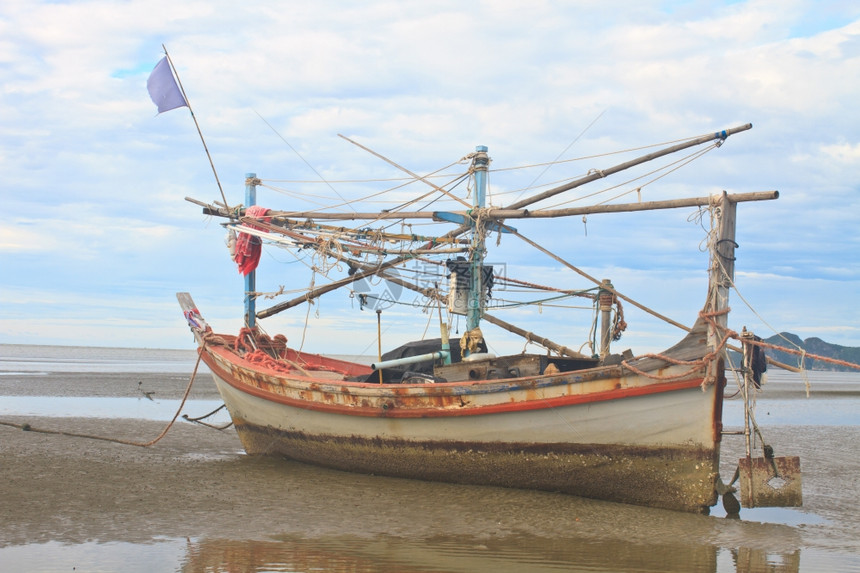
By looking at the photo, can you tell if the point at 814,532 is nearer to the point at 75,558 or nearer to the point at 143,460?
the point at 75,558

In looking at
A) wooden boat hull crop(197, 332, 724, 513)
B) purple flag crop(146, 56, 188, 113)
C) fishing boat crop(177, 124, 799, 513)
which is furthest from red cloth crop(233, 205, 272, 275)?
wooden boat hull crop(197, 332, 724, 513)

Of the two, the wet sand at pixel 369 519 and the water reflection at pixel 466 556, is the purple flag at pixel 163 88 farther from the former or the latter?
the water reflection at pixel 466 556

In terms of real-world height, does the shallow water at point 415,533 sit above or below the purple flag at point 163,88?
below

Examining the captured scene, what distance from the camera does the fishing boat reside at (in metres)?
9.43

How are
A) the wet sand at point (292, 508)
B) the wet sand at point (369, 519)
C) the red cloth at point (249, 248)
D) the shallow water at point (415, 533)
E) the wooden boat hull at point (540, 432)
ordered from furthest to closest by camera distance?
the red cloth at point (249, 248)
the wooden boat hull at point (540, 432)
the wet sand at point (292, 508)
the wet sand at point (369, 519)
the shallow water at point (415, 533)

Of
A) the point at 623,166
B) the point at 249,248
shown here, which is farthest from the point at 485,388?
the point at 249,248

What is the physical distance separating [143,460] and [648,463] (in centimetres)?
850

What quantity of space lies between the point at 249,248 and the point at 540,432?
816 cm

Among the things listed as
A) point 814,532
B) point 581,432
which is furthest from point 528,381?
point 814,532

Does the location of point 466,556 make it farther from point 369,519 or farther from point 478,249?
point 478,249

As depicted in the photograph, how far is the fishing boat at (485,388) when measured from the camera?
9.43 meters

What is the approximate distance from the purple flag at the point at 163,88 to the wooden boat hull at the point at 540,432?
20.3 feet

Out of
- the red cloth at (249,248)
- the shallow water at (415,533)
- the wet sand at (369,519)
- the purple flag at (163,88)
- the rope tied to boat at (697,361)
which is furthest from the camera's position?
the red cloth at (249,248)

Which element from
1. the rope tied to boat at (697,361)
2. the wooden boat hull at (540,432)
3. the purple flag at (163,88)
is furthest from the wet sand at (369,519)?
the purple flag at (163,88)
